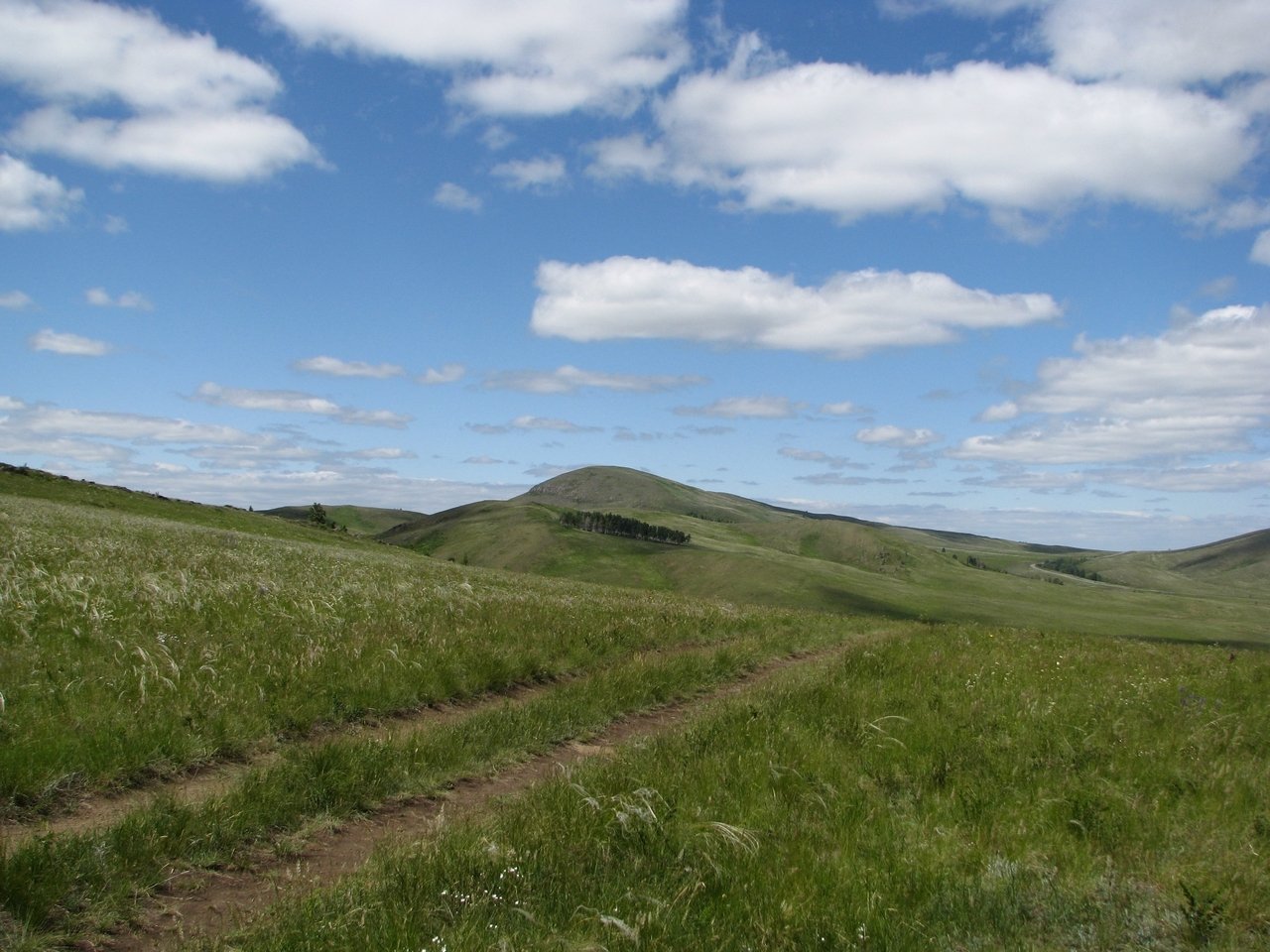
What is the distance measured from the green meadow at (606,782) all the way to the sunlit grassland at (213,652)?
0.05m

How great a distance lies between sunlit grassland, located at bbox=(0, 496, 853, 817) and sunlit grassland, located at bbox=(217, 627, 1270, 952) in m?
3.58

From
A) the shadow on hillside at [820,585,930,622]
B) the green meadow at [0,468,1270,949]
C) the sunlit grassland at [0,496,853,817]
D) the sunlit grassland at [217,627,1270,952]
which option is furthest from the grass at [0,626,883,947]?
the shadow on hillside at [820,585,930,622]

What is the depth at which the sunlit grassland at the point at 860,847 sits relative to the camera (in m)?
4.77

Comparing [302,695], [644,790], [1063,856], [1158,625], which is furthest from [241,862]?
[1158,625]

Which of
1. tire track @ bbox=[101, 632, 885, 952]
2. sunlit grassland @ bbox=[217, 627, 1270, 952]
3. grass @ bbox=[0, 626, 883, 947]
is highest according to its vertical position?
sunlit grassland @ bbox=[217, 627, 1270, 952]

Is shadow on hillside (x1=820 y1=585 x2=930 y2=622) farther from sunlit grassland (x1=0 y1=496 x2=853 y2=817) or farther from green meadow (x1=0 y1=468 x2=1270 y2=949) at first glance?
green meadow (x1=0 y1=468 x2=1270 y2=949)

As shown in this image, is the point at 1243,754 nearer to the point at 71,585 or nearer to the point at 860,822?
the point at 860,822

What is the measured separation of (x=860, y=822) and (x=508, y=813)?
2782 mm

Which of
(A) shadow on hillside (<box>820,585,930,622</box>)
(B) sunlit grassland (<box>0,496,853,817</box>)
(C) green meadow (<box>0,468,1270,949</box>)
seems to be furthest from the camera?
(A) shadow on hillside (<box>820,585,930,622</box>)

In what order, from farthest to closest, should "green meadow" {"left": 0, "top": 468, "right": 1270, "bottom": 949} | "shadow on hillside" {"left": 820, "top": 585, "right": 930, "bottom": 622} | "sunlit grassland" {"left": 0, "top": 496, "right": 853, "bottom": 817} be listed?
"shadow on hillside" {"left": 820, "top": 585, "right": 930, "bottom": 622}
"sunlit grassland" {"left": 0, "top": 496, "right": 853, "bottom": 817}
"green meadow" {"left": 0, "top": 468, "right": 1270, "bottom": 949}

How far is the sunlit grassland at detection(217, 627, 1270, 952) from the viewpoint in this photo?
477 cm

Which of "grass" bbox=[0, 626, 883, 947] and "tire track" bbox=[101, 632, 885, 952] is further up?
"grass" bbox=[0, 626, 883, 947]

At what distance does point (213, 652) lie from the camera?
10625 millimetres

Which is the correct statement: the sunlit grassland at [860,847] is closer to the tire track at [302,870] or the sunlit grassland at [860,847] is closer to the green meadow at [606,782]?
the green meadow at [606,782]
